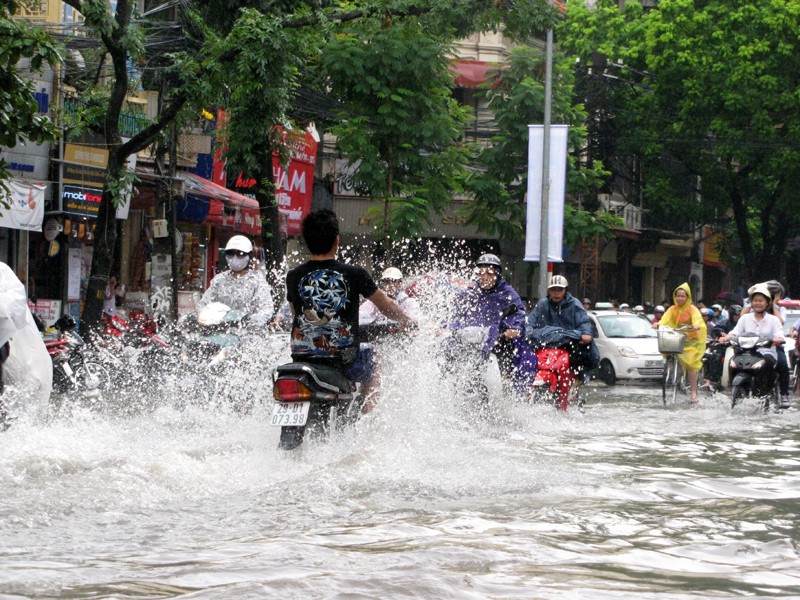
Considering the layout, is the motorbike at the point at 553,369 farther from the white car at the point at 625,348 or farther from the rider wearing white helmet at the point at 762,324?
the white car at the point at 625,348

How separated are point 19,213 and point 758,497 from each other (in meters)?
15.0

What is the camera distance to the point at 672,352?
18.2 metres

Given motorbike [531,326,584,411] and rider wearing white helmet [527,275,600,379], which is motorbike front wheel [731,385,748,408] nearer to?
rider wearing white helmet [527,275,600,379]

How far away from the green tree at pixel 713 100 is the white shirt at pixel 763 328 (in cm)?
2475

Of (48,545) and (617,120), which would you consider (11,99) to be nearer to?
(48,545)

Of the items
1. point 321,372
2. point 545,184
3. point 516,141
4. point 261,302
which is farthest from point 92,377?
point 516,141

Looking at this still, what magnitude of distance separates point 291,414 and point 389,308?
0.84m

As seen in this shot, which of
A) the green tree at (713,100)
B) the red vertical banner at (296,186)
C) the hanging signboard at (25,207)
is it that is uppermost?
the green tree at (713,100)

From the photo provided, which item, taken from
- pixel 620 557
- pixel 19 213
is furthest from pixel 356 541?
pixel 19 213

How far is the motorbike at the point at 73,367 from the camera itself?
47.2 feet

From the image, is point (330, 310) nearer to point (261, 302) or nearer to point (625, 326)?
point (261, 302)

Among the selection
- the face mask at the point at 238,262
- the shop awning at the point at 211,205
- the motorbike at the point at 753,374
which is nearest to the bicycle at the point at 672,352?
the motorbike at the point at 753,374

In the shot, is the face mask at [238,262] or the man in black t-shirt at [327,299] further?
the face mask at [238,262]

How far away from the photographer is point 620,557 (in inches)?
219
